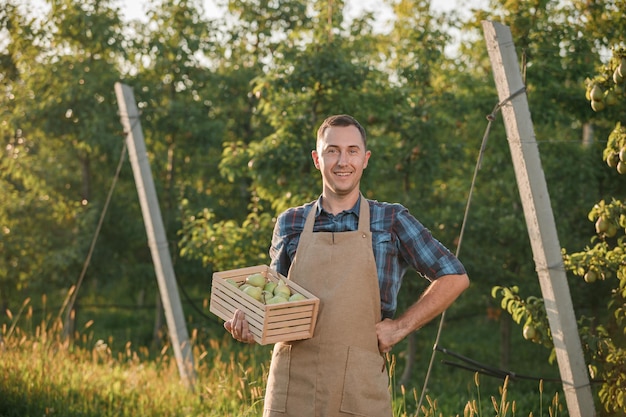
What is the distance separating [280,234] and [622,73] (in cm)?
231

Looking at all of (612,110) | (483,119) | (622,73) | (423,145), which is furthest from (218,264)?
(622,73)

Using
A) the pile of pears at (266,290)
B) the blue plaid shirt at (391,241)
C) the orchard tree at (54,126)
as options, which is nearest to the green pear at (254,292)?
the pile of pears at (266,290)

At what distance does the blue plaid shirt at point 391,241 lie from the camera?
9.93 feet

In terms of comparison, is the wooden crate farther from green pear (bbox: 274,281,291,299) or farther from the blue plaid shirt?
the blue plaid shirt

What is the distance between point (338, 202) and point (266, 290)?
0.42 metres

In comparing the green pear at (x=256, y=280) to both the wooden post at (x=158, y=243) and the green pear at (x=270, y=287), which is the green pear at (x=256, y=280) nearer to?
the green pear at (x=270, y=287)

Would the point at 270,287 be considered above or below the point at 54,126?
below

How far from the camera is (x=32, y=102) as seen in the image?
11211mm

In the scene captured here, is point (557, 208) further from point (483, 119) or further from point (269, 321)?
point (269, 321)

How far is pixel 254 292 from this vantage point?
300cm

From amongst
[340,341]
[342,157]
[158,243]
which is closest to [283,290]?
[340,341]

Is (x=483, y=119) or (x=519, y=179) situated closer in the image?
(x=519, y=179)

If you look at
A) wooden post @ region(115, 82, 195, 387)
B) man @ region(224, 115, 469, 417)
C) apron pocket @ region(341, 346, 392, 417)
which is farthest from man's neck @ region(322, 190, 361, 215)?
wooden post @ region(115, 82, 195, 387)

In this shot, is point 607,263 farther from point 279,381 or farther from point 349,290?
point 279,381
